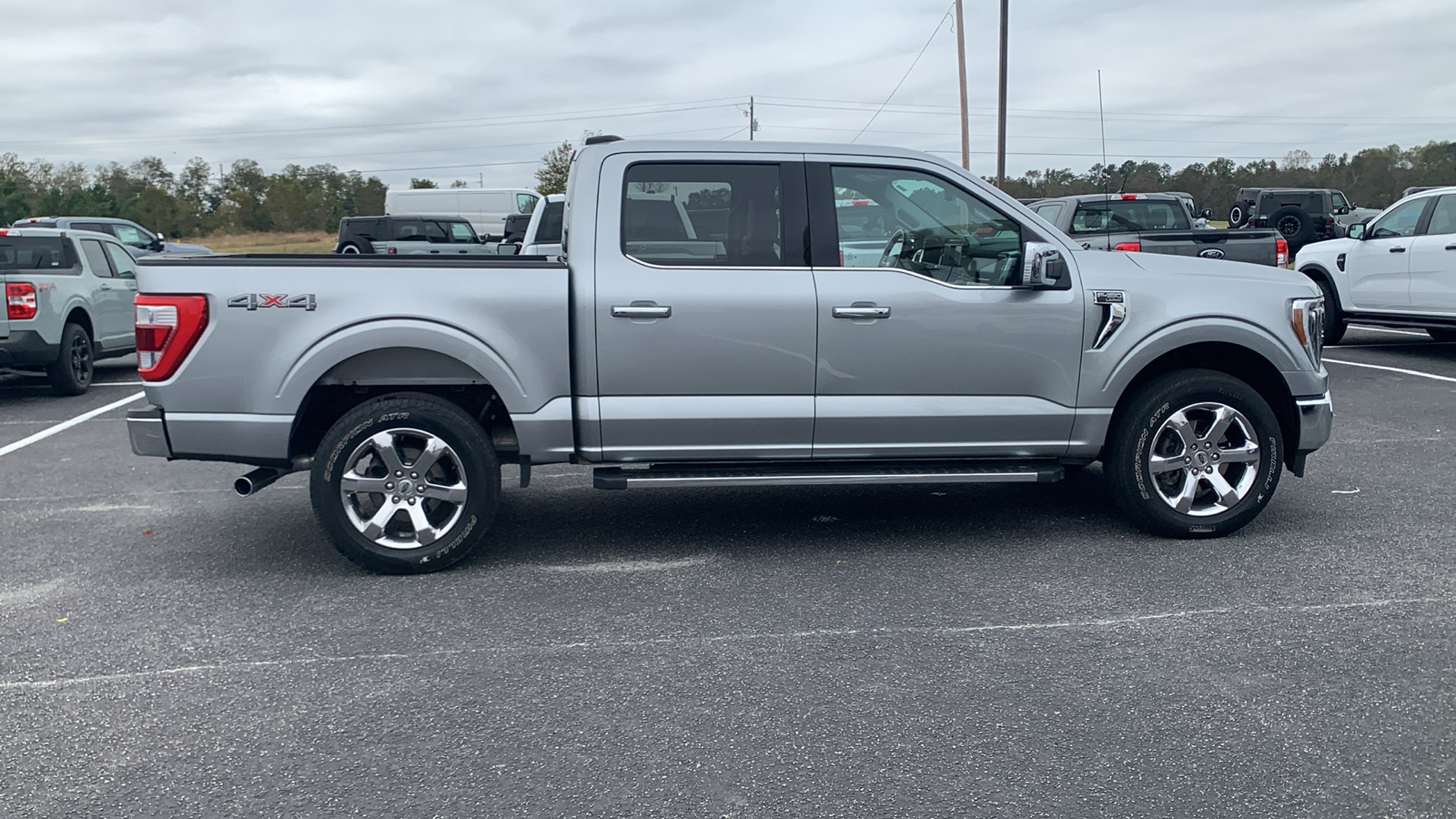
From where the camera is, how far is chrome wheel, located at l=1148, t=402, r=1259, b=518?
5574mm

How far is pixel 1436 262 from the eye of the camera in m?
11.7

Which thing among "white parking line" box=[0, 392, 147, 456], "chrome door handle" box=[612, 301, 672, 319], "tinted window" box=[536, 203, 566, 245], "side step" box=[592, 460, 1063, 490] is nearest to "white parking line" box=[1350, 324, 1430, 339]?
"tinted window" box=[536, 203, 566, 245]

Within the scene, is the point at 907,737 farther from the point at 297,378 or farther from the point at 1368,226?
the point at 1368,226

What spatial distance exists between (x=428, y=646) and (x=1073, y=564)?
2843 millimetres

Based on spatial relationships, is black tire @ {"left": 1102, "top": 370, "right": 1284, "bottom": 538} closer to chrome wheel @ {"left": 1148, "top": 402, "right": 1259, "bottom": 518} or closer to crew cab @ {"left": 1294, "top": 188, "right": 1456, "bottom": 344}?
chrome wheel @ {"left": 1148, "top": 402, "right": 1259, "bottom": 518}

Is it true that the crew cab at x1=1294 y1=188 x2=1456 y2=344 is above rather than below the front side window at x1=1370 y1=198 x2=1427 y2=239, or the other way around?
below

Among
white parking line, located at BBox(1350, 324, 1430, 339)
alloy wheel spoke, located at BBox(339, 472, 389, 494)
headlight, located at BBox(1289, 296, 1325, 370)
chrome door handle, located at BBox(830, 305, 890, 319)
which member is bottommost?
white parking line, located at BBox(1350, 324, 1430, 339)

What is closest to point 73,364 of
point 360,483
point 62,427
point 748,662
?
point 62,427

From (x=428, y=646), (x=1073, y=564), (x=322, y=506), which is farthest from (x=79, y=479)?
(x=1073, y=564)

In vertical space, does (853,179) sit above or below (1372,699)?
above

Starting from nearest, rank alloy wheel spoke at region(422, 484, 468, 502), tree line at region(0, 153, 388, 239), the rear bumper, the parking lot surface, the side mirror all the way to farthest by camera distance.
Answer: the parking lot surface, alloy wheel spoke at region(422, 484, 468, 502), the side mirror, the rear bumper, tree line at region(0, 153, 388, 239)

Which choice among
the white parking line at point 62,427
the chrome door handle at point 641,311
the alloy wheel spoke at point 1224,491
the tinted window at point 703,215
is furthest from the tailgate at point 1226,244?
the white parking line at point 62,427

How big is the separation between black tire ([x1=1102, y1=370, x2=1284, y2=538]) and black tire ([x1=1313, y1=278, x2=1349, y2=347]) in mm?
8661

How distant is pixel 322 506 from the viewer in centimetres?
511
